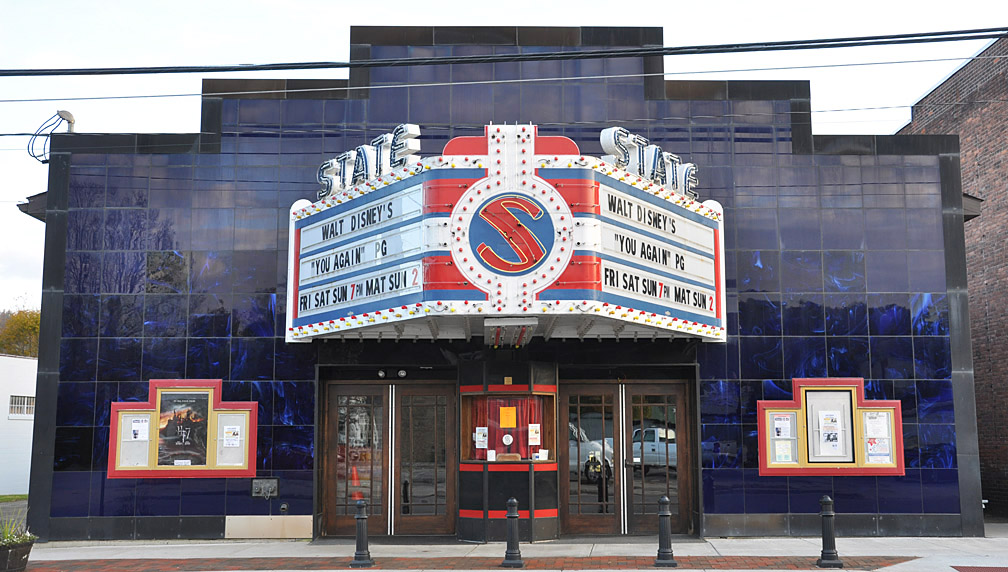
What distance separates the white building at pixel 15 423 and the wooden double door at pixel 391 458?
2306cm

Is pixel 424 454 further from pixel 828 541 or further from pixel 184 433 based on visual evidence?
pixel 828 541

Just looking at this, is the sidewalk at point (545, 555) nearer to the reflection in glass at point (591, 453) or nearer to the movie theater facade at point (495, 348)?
the movie theater facade at point (495, 348)

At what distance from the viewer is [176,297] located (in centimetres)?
1772

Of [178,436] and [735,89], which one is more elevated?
[735,89]

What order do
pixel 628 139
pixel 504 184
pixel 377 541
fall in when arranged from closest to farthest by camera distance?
pixel 504 184, pixel 628 139, pixel 377 541

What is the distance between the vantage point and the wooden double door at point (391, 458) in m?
17.7

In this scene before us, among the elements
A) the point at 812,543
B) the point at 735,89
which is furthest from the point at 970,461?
the point at 735,89

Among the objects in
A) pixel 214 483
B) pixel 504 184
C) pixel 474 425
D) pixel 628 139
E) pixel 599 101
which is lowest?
pixel 214 483

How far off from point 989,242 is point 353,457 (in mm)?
15912

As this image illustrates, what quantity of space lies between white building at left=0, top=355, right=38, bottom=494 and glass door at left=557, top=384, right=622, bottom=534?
26.2 m

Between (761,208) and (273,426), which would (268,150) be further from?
(761,208)

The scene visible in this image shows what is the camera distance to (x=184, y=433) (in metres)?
17.4

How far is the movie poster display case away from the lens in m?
17.3

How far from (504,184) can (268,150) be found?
19.7 ft
